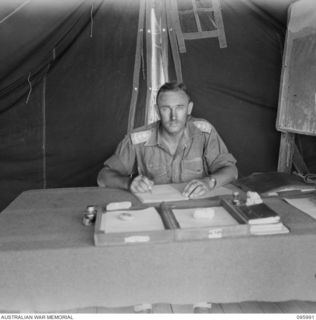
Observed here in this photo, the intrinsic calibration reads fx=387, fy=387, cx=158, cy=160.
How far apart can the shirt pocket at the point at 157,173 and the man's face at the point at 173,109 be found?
235 millimetres

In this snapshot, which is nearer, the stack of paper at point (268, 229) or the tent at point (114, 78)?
the stack of paper at point (268, 229)

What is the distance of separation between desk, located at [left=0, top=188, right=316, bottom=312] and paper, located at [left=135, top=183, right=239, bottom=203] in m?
0.42

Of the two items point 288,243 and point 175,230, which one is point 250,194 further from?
point 175,230

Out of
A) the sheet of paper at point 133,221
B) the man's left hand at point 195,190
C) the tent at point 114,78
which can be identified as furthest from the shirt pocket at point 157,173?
the sheet of paper at point 133,221

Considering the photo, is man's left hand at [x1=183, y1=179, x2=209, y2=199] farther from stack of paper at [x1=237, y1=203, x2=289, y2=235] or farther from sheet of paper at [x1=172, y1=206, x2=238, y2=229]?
stack of paper at [x1=237, y1=203, x2=289, y2=235]

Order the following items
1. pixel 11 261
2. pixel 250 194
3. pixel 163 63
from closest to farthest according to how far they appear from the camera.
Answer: pixel 11 261, pixel 250 194, pixel 163 63

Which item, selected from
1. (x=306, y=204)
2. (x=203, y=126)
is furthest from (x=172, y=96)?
(x=306, y=204)

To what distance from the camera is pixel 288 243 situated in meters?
1.18

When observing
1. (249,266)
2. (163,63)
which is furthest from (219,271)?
(163,63)

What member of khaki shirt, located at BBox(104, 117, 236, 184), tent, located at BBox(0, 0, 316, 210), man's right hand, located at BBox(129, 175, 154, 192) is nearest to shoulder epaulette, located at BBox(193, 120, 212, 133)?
khaki shirt, located at BBox(104, 117, 236, 184)

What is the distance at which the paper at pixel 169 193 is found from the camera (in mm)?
1580

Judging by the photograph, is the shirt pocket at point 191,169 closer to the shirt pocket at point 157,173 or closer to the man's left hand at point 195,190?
the shirt pocket at point 157,173

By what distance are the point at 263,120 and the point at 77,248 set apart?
202 cm

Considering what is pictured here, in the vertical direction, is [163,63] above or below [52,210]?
above
